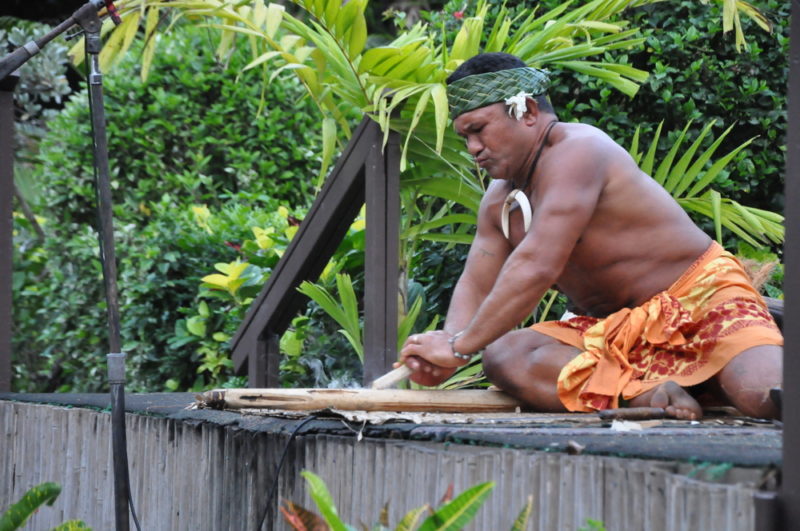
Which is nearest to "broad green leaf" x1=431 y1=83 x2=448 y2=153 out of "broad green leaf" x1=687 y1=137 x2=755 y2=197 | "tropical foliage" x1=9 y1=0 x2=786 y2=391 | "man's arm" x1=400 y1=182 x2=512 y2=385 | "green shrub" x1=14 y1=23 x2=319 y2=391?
"tropical foliage" x1=9 y1=0 x2=786 y2=391

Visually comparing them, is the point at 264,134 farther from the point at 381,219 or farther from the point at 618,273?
the point at 618,273

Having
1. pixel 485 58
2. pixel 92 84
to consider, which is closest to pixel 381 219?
pixel 485 58

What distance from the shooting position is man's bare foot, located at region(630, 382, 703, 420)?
2.89 m

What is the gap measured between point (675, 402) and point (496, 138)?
3.26 feet

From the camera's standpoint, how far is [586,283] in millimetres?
3512

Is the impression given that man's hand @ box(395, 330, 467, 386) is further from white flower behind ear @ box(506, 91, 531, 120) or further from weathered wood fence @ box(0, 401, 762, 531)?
white flower behind ear @ box(506, 91, 531, 120)

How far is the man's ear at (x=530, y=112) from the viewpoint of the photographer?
3448mm

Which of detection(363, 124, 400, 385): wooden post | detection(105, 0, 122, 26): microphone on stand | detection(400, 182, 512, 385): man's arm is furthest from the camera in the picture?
detection(363, 124, 400, 385): wooden post

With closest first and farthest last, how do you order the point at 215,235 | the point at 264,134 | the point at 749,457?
the point at 749,457 → the point at 215,235 → the point at 264,134

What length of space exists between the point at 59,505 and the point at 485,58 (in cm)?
230

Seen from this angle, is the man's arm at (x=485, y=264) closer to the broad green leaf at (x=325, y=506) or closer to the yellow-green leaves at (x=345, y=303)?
the yellow-green leaves at (x=345, y=303)

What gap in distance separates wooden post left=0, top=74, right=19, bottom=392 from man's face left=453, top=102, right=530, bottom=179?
97.5 inches

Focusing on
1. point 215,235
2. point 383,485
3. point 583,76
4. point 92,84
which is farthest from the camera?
point 215,235

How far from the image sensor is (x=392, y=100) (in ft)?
12.9
